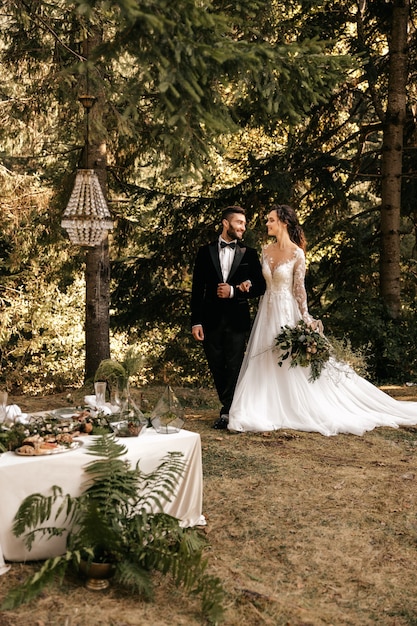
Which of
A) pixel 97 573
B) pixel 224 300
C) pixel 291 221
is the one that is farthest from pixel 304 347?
pixel 97 573

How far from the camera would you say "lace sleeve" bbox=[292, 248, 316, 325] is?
7215mm

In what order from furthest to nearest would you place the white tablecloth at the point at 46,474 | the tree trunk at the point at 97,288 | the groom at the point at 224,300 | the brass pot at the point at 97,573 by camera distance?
the tree trunk at the point at 97,288 < the groom at the point at 224,300 < the white tablecloth at the point at 46,474 < the brass pot at the point at 97,573

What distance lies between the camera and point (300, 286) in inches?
286

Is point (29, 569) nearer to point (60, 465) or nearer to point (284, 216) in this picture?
point (60, 465)

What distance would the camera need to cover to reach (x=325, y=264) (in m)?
12.1

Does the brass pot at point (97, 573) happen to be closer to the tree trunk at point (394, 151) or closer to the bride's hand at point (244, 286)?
the bride's hand at point (244, 286)

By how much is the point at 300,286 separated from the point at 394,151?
14.5 ft

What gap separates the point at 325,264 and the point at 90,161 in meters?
5.23

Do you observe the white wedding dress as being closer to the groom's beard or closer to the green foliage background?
the groom's beard

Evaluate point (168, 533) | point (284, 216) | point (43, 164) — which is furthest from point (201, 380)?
point (168, 533)

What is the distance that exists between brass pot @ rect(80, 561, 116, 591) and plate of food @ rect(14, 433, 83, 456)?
588mm

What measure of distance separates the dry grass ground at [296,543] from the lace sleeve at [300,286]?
142cm

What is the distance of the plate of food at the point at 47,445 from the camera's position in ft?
11.6

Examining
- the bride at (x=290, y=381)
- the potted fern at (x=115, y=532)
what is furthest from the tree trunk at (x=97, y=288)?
the potted fern at (x=115, y=532)
